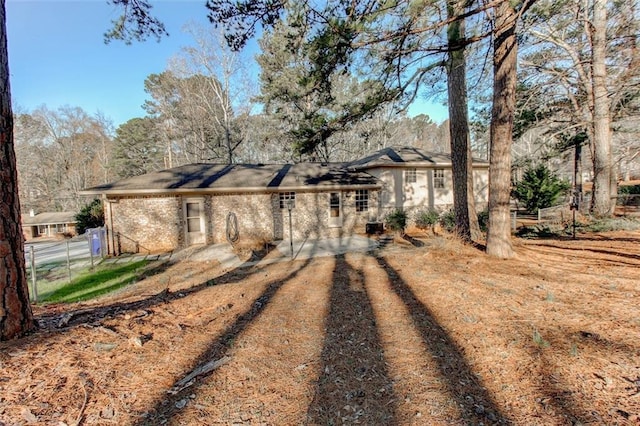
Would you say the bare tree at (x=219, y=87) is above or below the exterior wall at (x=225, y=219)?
above

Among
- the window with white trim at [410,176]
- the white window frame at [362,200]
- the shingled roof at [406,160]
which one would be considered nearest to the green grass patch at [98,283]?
the white window frame at [362,200]

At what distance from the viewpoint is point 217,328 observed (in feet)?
11.9

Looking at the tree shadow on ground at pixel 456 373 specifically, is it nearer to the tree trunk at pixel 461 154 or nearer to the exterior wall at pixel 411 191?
the tree trunk at pixel 461 154

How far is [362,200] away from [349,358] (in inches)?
449

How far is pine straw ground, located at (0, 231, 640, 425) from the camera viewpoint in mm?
2197

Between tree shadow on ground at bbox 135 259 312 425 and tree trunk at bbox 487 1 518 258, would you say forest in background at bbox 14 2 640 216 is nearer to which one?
tree trunk at bbox 487 1 518 258

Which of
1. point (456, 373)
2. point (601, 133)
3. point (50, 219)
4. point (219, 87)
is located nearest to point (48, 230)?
point (50, 219)

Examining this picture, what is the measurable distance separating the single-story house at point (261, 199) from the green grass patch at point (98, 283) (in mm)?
2207

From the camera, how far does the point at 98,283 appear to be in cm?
789

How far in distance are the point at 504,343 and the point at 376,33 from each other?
509 cm

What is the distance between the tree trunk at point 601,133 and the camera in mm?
10844

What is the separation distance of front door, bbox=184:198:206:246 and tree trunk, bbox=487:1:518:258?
392 inches

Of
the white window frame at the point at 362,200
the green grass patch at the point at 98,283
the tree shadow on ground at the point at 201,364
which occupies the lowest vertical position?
the green grass patch at the point at 98,283

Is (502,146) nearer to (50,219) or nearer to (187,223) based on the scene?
(187,223)
